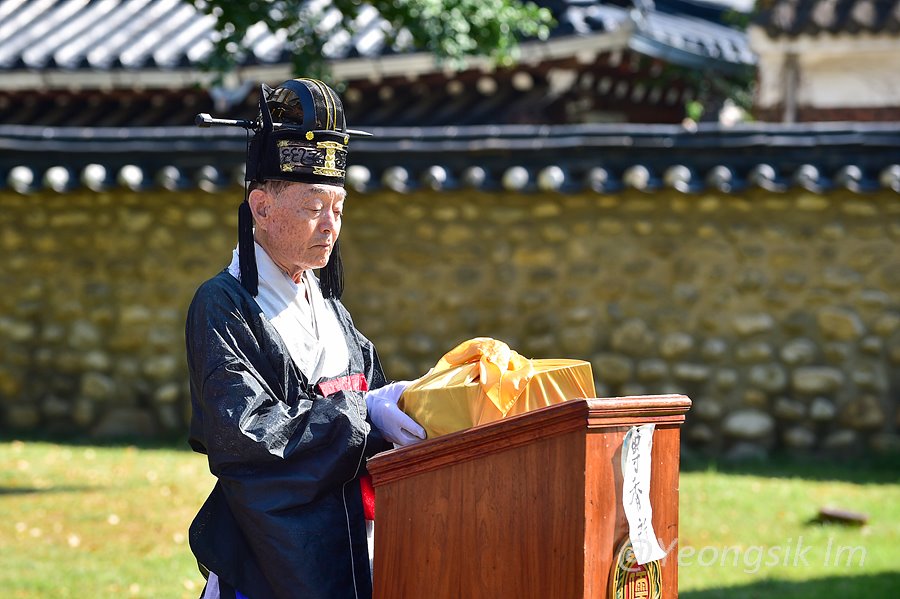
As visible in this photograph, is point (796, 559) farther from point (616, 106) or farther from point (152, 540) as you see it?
point (616, 106)

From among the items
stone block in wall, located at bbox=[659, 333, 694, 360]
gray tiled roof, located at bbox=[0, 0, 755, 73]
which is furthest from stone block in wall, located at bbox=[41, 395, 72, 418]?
stone block in wall, located at bbox=[659, 333, 694, 360]

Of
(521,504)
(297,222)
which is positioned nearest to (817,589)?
(521,504)

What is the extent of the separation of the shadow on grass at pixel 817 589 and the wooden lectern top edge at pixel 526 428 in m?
3.02

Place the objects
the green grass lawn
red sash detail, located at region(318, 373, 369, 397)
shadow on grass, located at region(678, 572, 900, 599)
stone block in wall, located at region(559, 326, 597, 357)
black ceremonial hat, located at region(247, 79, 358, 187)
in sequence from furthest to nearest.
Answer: stone block in wall, located at region(559, 326, 597, 357)
the green grass lawn
shadow on grass, located at region(678, 572, 900, 599)
red sash detail, located at region(318, 373, 369, 397)
black ceremonial hat, located at region(247, 79, 358, 187)

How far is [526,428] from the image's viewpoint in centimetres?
250

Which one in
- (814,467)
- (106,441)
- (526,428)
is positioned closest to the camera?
(526,428)

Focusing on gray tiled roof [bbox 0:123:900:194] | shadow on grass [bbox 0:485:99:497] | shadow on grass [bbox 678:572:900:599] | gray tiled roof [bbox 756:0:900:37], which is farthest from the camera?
gray tiled roof [bbox 756:0:900:37]

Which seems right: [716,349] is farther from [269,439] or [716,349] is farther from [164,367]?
[269,439]

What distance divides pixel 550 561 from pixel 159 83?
8197 mm

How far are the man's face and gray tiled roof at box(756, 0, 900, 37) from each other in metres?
7.77

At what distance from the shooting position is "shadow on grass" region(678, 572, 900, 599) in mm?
5391

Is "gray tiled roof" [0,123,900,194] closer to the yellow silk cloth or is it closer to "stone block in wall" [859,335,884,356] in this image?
"stone block in wall" [859,335,884,356]

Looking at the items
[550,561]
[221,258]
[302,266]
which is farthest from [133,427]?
[550,561]

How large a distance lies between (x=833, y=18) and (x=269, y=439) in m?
8.42
